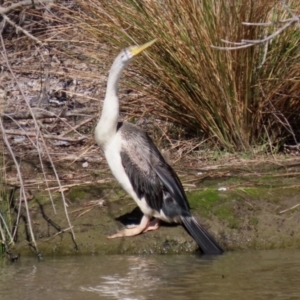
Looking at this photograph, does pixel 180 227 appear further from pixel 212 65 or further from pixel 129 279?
pixel 212 65

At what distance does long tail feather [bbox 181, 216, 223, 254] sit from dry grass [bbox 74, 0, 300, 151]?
159cm

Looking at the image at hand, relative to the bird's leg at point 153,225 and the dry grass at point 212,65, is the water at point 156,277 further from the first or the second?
the dry grass at point 212,65

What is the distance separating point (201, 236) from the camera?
19.5 feet

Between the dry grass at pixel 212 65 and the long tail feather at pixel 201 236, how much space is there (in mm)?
1589

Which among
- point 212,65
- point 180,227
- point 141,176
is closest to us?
point 141,176

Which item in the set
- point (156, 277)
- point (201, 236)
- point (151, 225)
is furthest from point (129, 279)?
point (151, 225)

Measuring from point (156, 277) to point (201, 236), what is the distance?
2.27ft

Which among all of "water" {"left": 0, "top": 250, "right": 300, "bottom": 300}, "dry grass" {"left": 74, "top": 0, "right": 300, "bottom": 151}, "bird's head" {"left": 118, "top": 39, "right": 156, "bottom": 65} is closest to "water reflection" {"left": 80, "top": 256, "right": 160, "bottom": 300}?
"water" {"left": 0, "top": 250, "right": 300, "bottom": 300}

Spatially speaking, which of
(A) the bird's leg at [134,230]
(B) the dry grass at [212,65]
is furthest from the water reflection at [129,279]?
(B) the dry grass at [212,65]

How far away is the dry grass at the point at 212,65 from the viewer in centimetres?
700

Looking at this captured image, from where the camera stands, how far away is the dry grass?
7.00m

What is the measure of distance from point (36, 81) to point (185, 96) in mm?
2997

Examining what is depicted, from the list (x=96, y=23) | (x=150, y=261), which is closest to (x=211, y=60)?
(x=96, y=23)

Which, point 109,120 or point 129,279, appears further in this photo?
point 109,120
